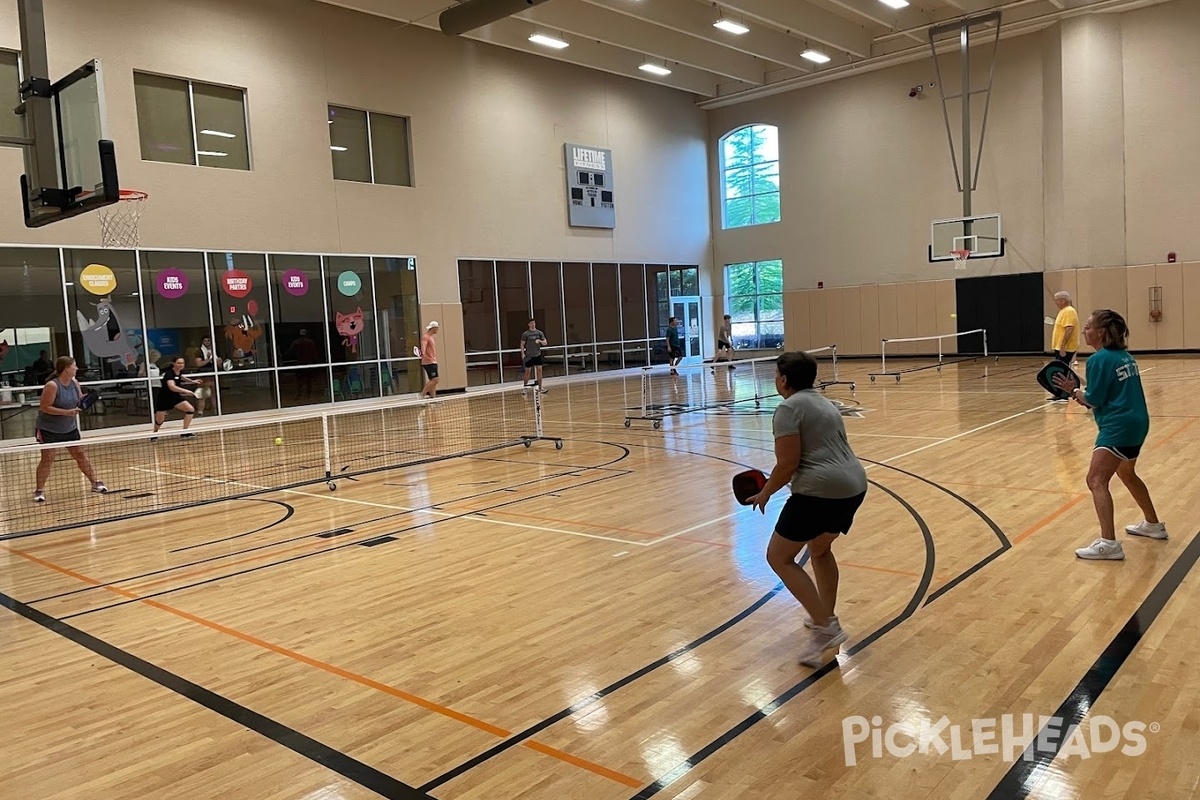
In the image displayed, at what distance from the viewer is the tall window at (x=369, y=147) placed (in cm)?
2209

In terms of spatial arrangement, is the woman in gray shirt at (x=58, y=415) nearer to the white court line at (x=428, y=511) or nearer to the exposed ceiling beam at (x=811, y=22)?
the white court line at (x=428, y=511)

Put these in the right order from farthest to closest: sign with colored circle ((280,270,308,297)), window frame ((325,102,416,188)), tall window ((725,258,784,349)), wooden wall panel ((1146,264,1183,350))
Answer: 1. tall window ((725,258,784,349))
2. wooden wall panel ((1146,264,1183,350))
3. window frame ((325,102,416,188))
4. sign with colored circle ((280,270,308,297))

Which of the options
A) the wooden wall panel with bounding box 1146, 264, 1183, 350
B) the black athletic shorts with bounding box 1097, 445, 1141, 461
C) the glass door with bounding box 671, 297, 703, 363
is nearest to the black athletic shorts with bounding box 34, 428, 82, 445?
the black athletic shorts with bounding box 1097, 445, 1141, 461

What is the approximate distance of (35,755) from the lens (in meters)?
4.08

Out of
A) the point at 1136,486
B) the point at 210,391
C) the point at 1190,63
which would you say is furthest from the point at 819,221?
the point at 1136,486

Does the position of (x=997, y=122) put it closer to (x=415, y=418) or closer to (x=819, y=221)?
(x=819, y=221)

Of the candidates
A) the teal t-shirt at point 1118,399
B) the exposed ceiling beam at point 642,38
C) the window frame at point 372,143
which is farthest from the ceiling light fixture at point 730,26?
the teal t-shirt at point 1118,399

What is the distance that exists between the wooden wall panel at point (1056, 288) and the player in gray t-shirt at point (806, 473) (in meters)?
24.1

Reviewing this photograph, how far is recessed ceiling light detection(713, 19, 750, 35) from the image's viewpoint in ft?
79.4

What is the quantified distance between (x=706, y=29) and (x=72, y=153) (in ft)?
63.0

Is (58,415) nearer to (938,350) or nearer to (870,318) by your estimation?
(938,350)

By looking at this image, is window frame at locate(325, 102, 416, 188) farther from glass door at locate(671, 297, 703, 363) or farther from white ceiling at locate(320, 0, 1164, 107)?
glass door at locate(671, 297, 703, 363)

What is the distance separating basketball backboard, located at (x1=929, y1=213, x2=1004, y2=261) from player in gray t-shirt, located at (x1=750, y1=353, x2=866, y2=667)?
23.2 metres

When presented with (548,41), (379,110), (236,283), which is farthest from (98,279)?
(548,41)
